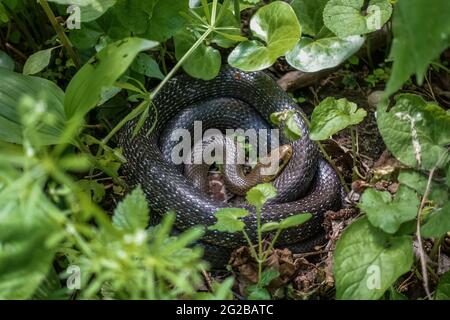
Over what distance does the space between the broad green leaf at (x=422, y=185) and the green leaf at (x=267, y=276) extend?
0.74 m

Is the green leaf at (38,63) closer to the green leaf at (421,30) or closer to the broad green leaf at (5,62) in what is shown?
the broad green leaf at (5,62)

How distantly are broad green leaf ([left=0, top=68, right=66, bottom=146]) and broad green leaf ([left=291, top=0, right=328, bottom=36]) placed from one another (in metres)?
1.57

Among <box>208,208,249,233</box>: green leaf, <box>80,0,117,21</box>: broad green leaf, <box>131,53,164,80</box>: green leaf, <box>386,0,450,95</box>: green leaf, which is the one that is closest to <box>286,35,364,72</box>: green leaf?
<box>131,53,164,80</box>: green leaf

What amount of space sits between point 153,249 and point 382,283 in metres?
1.04

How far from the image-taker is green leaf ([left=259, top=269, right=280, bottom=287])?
9.32 ft

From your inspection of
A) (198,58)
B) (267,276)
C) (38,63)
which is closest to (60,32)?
(38,63)

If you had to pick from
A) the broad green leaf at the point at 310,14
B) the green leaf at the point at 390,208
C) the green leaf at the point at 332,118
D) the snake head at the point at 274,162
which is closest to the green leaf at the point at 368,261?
the green leaf at the point at 390,208

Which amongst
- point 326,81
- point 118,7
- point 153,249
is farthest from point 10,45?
point 153,249

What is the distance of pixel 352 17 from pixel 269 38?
0.50 meters

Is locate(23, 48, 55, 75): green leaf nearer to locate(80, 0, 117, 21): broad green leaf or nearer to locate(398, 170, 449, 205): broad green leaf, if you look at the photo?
locate(80, 0, 117, 21): broad green leaf

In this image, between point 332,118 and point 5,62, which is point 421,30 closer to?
point 332,118

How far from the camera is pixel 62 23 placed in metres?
3.70

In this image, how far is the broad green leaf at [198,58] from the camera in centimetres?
359
